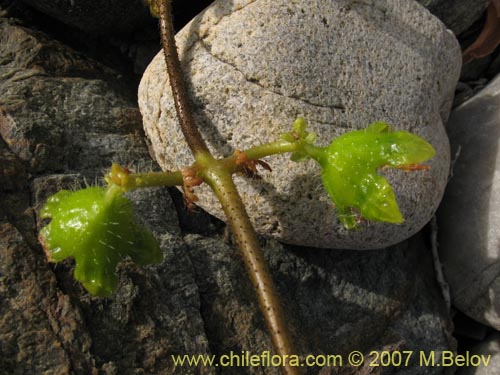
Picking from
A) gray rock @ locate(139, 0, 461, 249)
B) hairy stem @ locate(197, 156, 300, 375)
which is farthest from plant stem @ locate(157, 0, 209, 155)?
hairy stem @ locate(197, 156, 300, 375)

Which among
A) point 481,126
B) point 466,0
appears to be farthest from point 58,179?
point 466,0

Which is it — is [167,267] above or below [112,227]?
below

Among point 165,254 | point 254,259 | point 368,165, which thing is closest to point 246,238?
point 254,259

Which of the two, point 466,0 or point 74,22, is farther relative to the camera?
point 466,0

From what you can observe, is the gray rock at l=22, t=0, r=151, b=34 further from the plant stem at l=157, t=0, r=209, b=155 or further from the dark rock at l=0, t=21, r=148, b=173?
the plant stem at l=157, t=0, r=209, b=155

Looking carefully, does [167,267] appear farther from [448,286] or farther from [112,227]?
[448,286]

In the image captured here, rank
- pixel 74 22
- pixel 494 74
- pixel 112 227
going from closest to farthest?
1. pixel 112 227
2. pixel 74 22
3. pixel 494 74

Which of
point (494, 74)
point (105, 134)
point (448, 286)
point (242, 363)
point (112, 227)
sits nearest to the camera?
point (112, 227)
